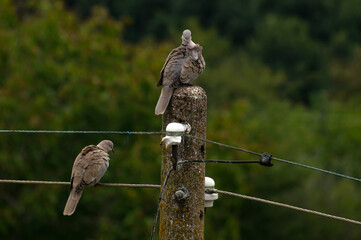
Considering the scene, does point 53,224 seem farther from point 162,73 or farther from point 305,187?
point 162,73

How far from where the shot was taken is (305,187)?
2392 centimetres

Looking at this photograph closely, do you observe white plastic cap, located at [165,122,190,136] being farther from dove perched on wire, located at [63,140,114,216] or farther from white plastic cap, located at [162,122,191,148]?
dove perched on wire, located at [63,140,114,216]

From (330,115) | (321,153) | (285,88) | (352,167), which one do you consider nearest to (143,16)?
(285,88)

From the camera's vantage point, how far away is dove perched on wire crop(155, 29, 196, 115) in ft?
23.0

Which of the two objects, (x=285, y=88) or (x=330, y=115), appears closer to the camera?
(x=330, y=115)

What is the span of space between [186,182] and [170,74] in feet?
5.41

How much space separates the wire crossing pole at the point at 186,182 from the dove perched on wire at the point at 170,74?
0.30 meters

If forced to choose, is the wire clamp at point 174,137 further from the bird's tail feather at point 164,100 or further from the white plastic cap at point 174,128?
the bird's tail feather at point 164,100

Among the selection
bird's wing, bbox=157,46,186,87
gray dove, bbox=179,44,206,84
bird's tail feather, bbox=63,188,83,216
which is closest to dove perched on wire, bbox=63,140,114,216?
bird's tail feather, bbox=63,188,83,216

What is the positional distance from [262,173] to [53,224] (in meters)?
6.46

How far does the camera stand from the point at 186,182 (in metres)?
6.41

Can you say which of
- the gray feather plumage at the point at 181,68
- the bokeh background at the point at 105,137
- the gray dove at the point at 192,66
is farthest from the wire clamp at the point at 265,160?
the bokeh background at the point at 105,137

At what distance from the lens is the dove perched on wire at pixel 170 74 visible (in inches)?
276

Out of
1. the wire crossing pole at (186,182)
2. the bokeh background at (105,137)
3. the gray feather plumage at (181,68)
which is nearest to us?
the wire crossing pole at (186,182)
